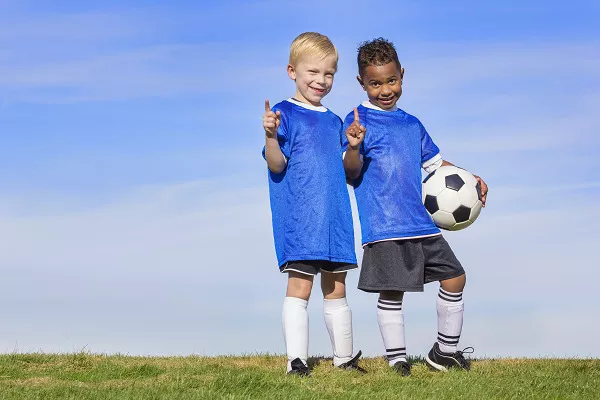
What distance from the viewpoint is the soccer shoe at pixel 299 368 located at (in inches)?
289

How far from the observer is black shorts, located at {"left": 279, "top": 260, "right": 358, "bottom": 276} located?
7.21 m

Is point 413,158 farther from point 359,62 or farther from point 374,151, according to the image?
point 359,62

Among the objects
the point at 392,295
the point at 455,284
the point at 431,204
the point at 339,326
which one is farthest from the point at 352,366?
the point at 431,204

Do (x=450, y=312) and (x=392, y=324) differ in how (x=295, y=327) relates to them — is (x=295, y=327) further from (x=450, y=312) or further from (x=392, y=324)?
(x=450, y=312)

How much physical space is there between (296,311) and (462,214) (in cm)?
184

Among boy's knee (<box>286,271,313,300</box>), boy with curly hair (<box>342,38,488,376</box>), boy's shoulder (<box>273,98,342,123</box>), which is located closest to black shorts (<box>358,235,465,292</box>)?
boy with curly hair (<box>342,38,488,376</box>)

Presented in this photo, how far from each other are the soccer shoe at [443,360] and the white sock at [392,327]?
435 millimetres

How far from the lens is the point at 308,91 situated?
7.45 metres

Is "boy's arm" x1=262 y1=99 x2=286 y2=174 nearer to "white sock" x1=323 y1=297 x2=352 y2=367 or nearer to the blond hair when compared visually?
the blond hair

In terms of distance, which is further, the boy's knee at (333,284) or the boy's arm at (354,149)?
the boy's knee at (333,284)

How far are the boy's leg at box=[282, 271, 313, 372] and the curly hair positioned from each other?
6.87 ft

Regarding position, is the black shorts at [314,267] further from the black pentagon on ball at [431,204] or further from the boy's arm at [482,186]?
the boy's arm at [482,186]

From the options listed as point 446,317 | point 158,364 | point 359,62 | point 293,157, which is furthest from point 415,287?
point 158,364

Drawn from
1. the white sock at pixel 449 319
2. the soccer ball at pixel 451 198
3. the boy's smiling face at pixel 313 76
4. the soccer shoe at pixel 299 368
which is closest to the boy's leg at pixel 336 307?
the soccer shoe at pixel 299 368
